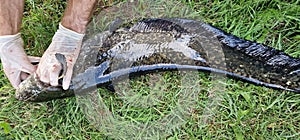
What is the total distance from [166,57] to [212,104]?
0.63m

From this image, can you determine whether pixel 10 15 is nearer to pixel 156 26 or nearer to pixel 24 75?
pixel 24 75

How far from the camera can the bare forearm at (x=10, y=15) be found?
3156 millimetres

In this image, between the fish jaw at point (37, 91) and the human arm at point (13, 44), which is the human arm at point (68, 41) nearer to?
the fish jaw at point (37, 91)

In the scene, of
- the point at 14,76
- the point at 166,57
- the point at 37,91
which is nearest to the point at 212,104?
the point at 166,57

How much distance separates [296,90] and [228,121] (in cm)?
79

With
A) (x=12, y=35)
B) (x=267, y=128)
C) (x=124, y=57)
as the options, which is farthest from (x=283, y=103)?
(x=12, y=35)

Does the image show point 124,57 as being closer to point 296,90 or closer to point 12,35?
point 12,35

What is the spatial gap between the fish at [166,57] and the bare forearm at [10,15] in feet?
1.45

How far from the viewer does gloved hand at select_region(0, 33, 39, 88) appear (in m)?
3.38

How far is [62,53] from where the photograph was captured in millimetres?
3436

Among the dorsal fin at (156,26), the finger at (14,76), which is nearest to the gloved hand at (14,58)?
the finger at (14,76)

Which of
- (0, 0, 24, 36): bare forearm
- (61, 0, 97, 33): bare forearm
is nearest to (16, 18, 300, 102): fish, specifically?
(61, 0, 97, 33): bare forearm

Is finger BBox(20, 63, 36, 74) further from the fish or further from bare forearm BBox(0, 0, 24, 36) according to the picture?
bare forearm BBox(0, 0, 24, 36)

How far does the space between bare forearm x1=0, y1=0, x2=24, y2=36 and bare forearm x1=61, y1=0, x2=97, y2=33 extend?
366 millimetres
